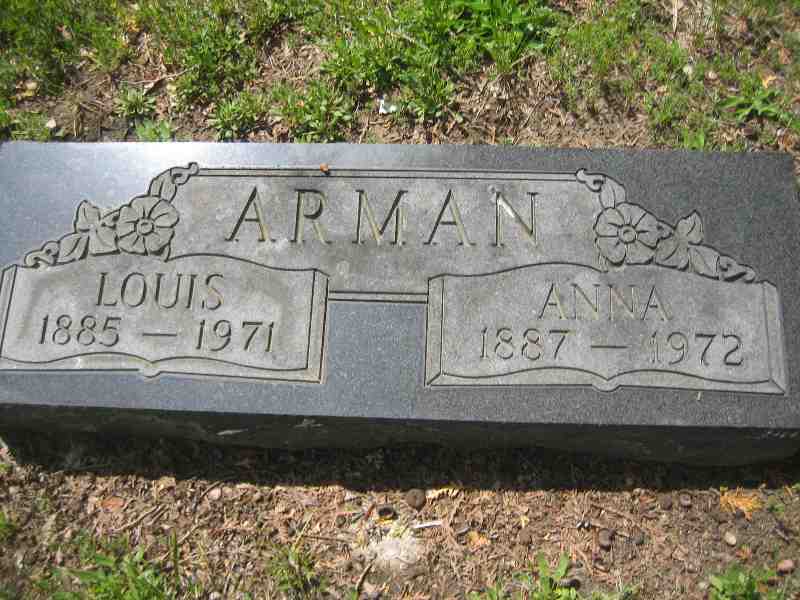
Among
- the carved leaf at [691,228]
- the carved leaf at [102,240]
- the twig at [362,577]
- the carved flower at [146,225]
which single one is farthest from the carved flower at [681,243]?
the carved leaf at [102,240]

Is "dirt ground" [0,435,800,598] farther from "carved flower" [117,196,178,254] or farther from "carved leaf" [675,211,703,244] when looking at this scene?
"carved leaf" [675,211,703,244]

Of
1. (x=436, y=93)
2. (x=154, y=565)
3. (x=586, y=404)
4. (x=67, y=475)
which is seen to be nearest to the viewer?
(x=586, y=404)

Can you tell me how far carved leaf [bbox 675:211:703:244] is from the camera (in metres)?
3.50

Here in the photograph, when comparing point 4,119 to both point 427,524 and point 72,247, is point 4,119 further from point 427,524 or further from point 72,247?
point 427,524

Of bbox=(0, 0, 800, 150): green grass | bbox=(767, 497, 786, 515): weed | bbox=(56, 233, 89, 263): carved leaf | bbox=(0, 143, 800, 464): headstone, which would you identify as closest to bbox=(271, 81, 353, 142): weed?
bbox=(0, 0, 800, 150): green grass

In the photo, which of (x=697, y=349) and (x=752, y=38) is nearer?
(x=697, y=349)

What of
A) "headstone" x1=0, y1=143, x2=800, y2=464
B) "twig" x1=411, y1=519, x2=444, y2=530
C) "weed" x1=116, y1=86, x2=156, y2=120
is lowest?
"twig" x1=411, y1=519, x2=444, y2=530

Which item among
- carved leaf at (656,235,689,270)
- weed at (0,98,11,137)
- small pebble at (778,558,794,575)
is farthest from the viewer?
weed at (0,98,11,137)

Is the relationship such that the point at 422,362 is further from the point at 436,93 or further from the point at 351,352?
the point at 436,93

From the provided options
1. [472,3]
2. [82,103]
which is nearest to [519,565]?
[472,3]

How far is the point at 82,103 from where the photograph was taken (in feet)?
15.2

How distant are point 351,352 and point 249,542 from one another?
3.44 feet

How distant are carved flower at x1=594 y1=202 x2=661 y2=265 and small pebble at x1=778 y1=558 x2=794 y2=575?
1.50m

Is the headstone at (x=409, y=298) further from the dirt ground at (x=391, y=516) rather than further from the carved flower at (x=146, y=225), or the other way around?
the dirt ground at (x=391, y=516)
